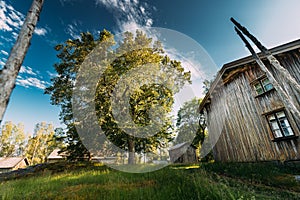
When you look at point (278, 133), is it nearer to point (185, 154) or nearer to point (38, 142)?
point (185, 154)

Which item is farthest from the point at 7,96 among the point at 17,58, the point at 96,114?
the point at 96,114

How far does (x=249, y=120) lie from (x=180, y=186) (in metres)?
7.59

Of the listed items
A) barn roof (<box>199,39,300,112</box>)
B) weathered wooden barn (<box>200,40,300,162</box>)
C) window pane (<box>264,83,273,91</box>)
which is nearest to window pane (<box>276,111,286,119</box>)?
weathered wooden barn (<box>200,40,300,162</box>)

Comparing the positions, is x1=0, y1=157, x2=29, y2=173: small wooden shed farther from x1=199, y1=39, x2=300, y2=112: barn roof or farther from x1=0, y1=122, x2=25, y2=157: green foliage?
x1=199, y1=39, x2=300, y2=112: barn roof

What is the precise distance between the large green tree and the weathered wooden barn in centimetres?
563

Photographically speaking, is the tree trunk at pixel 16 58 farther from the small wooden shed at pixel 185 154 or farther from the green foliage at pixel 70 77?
the small wooden shed at pixel 185 154

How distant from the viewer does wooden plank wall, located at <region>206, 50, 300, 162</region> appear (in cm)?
818

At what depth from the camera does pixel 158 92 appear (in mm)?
16438

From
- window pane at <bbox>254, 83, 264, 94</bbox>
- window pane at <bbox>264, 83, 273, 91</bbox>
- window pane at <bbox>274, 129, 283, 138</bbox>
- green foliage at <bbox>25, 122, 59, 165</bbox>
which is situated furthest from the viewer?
green foliage at <bbox>25, 122, 59, 165</bbox>

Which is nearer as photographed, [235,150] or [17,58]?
[17,58]

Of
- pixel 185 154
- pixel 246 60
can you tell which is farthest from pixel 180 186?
pixel 185 154

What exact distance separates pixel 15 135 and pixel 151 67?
4678 cm

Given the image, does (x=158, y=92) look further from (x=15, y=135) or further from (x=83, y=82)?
(x=15, y=135)

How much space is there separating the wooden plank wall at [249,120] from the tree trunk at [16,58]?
1084 centimetres
